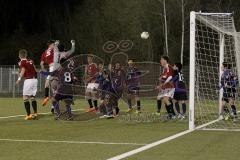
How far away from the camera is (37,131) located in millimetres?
13898

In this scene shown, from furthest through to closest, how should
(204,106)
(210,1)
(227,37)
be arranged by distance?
(210,1), (204,106), (227,37)

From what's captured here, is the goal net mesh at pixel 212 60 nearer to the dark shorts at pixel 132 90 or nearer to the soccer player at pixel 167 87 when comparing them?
the soccer player at pixel 167 87

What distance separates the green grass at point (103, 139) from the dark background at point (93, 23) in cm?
2293

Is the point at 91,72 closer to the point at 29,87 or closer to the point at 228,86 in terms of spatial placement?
the point at 29,87

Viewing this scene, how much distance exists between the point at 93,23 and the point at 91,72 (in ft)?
91.9

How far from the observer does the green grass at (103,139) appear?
10.1 metres

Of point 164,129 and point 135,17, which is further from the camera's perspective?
point 135,17

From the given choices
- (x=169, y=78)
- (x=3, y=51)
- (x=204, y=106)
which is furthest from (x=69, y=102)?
(x=3, y=51)

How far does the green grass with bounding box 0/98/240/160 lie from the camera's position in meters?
10.1

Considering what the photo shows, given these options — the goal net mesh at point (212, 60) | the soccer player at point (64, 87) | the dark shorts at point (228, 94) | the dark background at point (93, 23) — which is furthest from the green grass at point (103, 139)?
the dark background at point (93, 23)

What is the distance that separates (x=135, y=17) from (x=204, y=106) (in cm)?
2011

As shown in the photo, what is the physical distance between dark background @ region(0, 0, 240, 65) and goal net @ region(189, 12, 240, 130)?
610 inches

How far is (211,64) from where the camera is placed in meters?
24.2

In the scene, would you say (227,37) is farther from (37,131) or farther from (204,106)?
(37,131)
